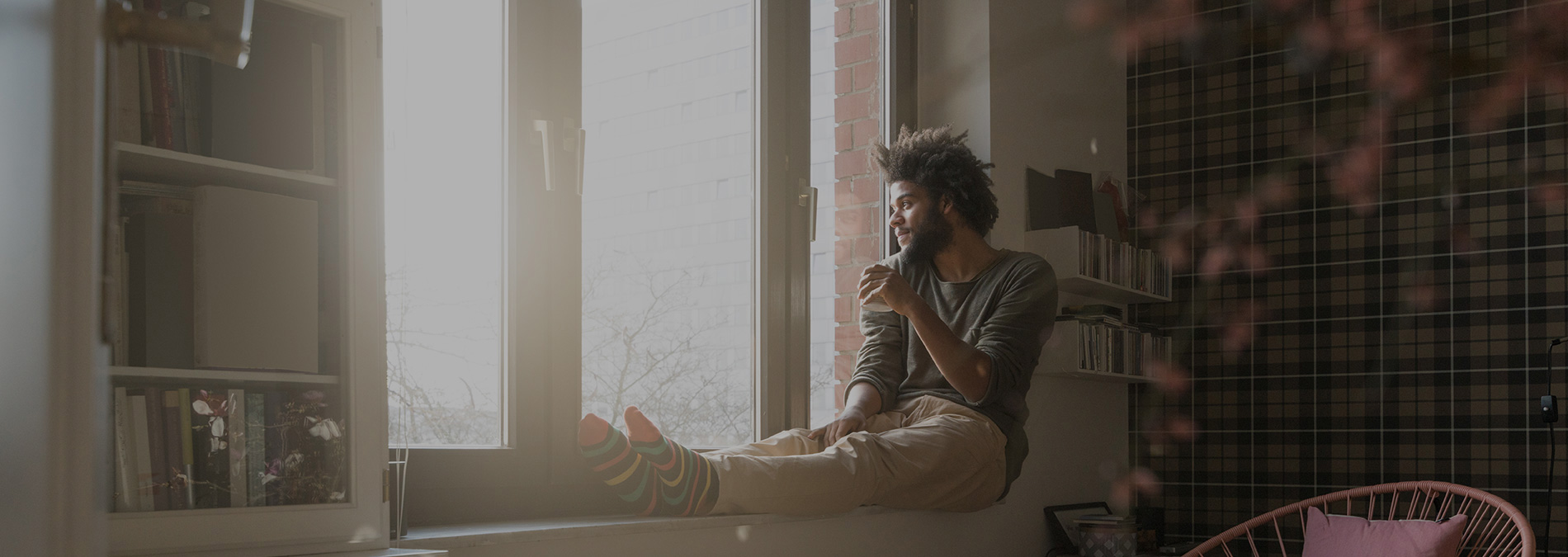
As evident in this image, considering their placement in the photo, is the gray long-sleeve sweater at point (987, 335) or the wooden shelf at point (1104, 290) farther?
the wooden shelf at point (1104, 290)

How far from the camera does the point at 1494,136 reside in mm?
3055

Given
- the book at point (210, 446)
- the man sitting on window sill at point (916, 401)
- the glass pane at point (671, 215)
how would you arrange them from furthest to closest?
the glass pane at point (671, 215) < the man sitting on window sill at point (916, 401) < the book at point (210, 446)

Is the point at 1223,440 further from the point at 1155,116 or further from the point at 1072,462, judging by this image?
the point at 1155,116

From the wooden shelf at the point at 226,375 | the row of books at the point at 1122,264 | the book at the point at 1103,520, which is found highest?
the row of books at the point at 1122,264

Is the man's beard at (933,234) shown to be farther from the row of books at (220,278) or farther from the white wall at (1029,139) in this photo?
the row of books at (220,278)

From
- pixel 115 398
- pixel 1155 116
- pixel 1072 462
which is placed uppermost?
pixel 1155 116

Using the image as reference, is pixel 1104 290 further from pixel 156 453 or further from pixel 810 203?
pixel 156 453

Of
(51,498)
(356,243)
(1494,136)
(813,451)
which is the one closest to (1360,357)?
(1494,136)

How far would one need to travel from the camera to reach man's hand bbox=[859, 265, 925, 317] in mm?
2230

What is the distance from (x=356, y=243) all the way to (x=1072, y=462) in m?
2.48

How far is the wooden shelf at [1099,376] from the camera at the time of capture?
299cm

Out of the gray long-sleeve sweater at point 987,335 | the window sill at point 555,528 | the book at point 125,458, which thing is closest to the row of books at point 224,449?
the book at point 125,458

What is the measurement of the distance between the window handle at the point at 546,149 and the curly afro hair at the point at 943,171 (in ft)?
2.97

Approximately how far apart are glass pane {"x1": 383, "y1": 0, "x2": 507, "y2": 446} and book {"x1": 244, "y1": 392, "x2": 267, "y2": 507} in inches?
16.1
